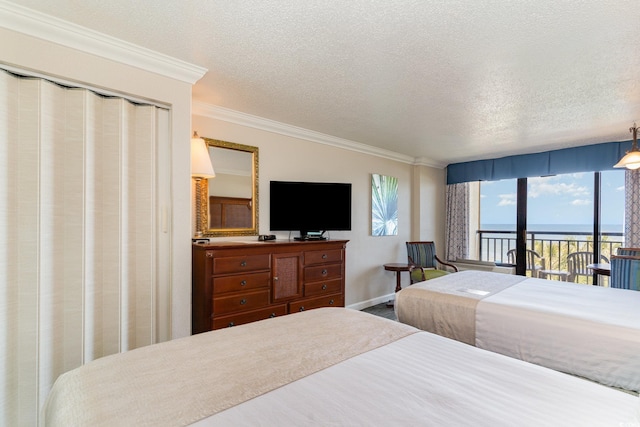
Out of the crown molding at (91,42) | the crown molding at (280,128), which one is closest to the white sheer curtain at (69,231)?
the crown molding at (91,42)

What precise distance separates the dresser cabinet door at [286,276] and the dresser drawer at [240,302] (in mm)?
124

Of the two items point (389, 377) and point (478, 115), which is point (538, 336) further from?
point (478, 115)

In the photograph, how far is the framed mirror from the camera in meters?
3.02

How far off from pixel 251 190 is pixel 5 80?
1998 mm

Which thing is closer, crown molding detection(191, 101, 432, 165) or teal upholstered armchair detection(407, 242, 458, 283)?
crown molding detection(191, 101, 432, 165)

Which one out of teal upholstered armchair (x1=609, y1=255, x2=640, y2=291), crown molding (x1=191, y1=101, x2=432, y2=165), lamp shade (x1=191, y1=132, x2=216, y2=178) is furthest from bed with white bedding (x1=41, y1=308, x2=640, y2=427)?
teal upholstered armchair (x1=609, y1=255, x2=640, y2=291)

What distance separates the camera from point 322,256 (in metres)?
3.38

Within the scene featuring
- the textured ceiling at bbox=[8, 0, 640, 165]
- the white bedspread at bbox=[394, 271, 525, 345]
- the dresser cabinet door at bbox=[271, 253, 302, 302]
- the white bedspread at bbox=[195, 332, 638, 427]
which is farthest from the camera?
the dresser cabinet door at bbox=[271, 253, 302, 302]

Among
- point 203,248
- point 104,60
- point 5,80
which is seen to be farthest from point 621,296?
point 5,80

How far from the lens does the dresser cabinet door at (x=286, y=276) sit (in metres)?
2.94

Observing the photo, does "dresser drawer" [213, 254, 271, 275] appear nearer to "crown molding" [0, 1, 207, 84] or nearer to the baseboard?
"crown molding" [0, 1, 207, 84]

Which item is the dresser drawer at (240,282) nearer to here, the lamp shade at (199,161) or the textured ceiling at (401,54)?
the lamp shade at (199,161)

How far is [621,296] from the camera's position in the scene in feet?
7.89

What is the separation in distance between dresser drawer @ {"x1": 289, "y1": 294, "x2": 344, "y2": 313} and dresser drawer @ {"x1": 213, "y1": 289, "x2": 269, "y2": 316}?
0.36m
